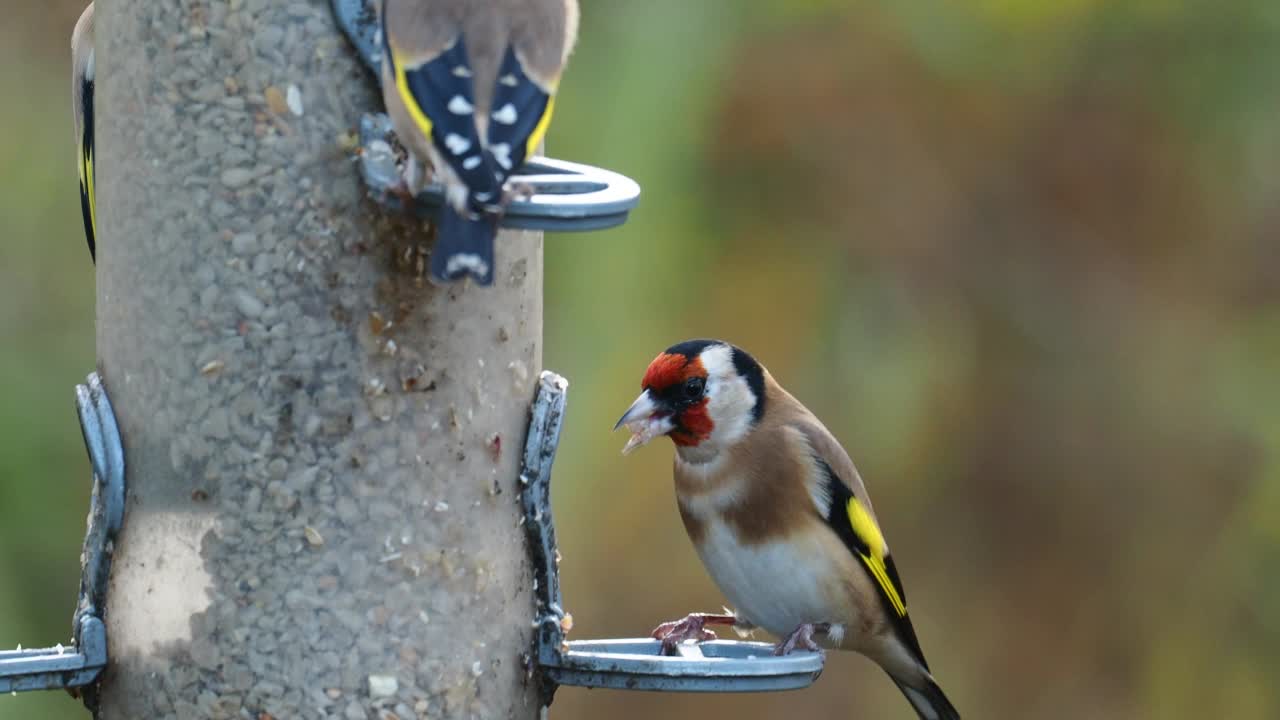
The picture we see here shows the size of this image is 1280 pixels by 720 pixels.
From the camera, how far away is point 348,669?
374 cm

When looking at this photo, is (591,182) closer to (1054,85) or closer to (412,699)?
(412,699)

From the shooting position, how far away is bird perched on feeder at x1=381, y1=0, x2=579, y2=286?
325 centimetres

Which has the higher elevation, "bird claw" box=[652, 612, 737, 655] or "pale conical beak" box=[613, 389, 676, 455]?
"pale conical beak" box=[613, 389, 676, 455]

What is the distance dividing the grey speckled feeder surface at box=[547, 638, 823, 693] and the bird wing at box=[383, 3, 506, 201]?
3.79ft

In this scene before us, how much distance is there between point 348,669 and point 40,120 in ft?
11.3

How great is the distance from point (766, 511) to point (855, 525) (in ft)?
0.99

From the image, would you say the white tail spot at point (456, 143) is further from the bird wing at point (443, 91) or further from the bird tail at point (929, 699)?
the bird tail at point (929, 699)

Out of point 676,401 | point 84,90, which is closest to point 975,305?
point 676,401

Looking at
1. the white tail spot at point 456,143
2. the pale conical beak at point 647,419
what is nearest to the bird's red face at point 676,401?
the pale conical beak at point 647,419

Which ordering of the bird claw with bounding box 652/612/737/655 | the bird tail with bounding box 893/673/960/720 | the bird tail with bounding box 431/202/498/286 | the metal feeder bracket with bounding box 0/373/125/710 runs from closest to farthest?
the bird tail with bounding box 431/202/498/286, the metal feeder bracket with bounding box 0/373/125/710, the bird claw with bounding box 652/612/737/655, the bird tail with bounding box 893/673/960/720

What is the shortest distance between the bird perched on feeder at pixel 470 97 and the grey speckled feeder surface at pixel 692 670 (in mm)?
1016

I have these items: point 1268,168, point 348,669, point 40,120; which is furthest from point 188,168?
point 1268,168

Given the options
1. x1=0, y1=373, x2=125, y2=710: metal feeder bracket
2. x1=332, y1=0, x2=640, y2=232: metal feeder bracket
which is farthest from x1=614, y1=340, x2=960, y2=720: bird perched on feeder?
x1=0, y1=373, x2=125, y2=710: metal feeder bracket

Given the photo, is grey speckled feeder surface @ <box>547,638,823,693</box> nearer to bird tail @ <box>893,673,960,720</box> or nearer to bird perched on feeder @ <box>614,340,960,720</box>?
bird perched on feeder @ <box>614,340,960,720</box>
